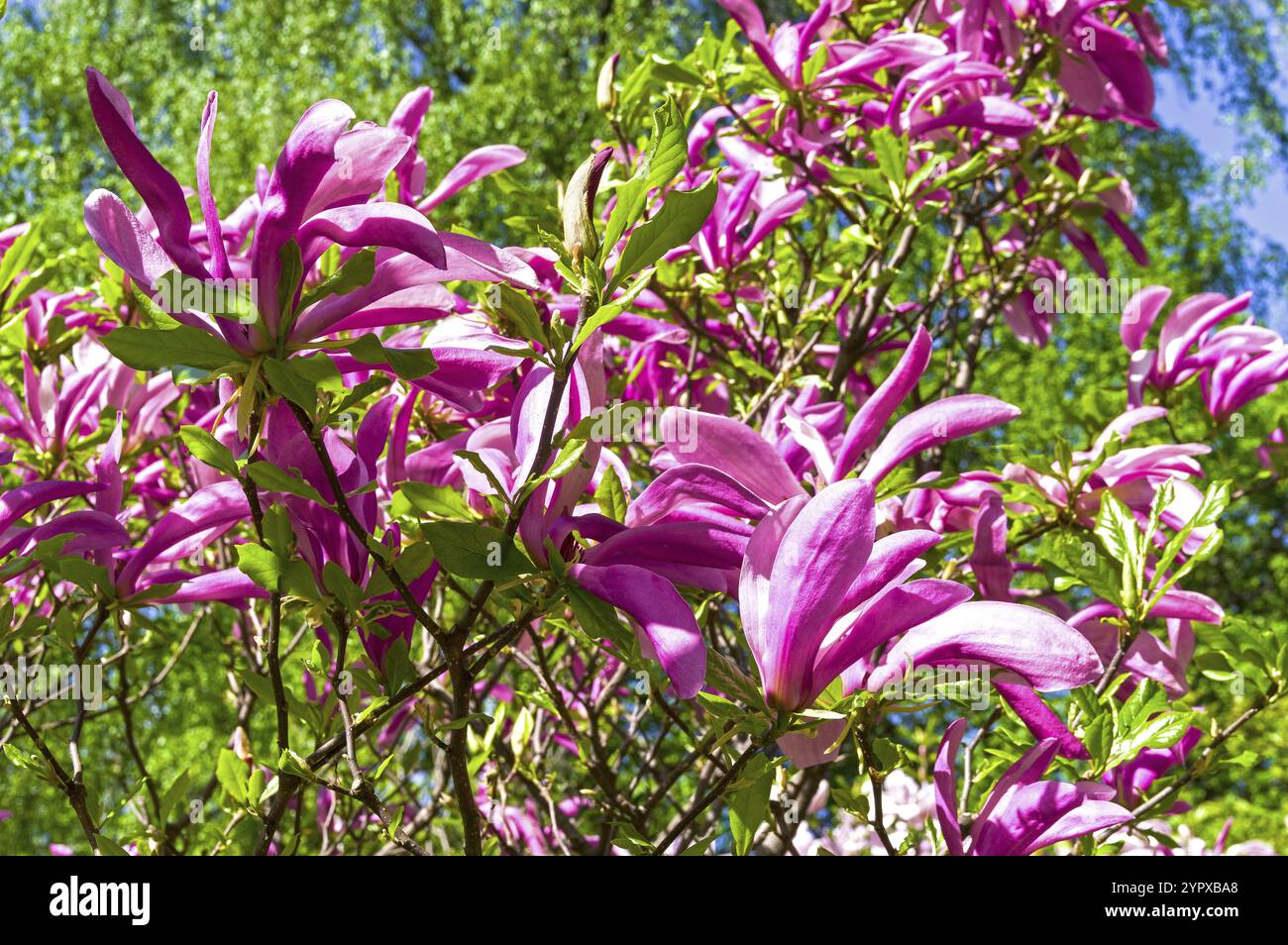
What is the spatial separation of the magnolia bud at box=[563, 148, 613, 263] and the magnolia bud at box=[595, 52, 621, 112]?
1.12m

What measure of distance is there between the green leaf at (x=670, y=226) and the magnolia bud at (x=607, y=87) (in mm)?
1171

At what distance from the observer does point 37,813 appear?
854 cm

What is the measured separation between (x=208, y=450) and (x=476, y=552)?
249 mm

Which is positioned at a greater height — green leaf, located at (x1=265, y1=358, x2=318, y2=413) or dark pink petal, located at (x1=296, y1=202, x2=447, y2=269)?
dark pink petal, located at (x1=296, y1=202, x2=447, y2=269)

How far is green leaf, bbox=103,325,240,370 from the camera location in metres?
0.77

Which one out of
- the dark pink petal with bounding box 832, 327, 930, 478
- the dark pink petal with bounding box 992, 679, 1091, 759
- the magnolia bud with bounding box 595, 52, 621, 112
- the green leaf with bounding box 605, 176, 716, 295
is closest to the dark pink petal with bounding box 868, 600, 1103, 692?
the dark pink petal with bounding box 992, 679, 1091, 759

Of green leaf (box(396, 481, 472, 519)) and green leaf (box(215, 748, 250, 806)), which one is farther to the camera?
green leaf (box(215, 748, 250, 806))

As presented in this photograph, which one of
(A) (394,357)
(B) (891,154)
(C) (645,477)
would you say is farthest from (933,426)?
(C) (645,477)

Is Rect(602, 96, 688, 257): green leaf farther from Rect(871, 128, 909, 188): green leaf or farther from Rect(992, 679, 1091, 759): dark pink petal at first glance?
Rect(871, 128, 909, 188): green leaf

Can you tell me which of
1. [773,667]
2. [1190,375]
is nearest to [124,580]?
[773,667]

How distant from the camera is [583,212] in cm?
84

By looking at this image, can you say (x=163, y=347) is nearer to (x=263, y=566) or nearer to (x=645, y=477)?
(x=263, y=566)

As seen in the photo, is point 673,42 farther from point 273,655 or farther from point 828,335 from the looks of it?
point 273,655

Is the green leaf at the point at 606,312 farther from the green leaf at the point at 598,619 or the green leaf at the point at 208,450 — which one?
the green leaf at the point at 208,450
